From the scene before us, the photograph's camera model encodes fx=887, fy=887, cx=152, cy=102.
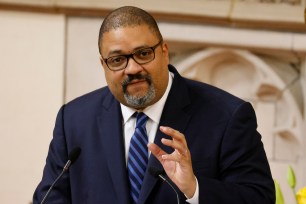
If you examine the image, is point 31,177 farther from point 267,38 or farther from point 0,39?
point 267,38

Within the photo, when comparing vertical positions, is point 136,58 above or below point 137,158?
above

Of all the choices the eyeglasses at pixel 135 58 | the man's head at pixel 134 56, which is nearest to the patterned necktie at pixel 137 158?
the man's head at pixel 134 56

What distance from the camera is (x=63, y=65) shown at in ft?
14.5

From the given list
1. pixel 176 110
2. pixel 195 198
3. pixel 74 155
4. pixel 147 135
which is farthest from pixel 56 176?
pixel 195 198

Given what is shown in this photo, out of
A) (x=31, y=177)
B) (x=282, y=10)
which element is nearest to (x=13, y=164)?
(x=31, y=177)

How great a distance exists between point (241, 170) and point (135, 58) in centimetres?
48

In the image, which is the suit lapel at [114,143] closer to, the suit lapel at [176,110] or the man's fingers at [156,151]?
the suit lapel at [176,110]

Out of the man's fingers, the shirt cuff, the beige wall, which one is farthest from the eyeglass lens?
the beige wall

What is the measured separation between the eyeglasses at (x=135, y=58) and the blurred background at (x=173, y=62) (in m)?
1.50

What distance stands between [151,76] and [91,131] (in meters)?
0.36

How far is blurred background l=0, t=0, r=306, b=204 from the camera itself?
426 centimetres

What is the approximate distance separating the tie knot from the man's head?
0.28 ft

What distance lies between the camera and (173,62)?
443 cm

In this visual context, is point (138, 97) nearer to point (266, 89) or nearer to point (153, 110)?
point (153, 110)
